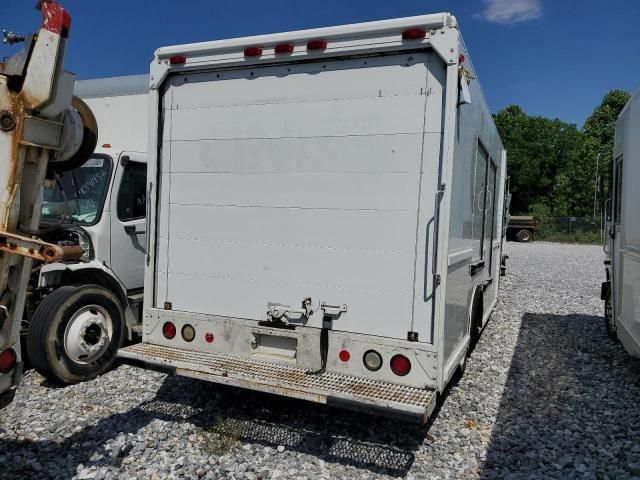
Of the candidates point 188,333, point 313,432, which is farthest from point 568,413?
point 188,333

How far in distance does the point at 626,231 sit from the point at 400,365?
11.4ft

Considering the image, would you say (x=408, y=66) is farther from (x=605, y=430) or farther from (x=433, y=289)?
(x=605, y=430)

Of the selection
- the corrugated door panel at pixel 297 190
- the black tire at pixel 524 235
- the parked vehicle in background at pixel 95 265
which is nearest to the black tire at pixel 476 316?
the corrugated door panel at pixel 297 190

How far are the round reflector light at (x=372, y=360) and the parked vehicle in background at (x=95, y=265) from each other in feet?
10.0

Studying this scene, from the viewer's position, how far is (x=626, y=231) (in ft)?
18.7

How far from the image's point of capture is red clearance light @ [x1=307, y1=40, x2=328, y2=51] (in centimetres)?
Result: 401

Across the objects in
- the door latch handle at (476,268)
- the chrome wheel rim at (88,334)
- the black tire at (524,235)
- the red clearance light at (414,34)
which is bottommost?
the chrome wheel rim at (88,334)

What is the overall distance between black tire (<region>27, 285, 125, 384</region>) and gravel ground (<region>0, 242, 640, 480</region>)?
0.52 feet

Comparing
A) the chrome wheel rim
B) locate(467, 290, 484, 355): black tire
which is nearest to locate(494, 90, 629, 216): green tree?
locate(467, 290, 484, 355): black tire

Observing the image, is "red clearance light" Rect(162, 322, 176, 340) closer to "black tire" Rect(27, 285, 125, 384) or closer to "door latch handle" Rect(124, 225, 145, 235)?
"black tire" Rect(27, 285, 125, 384)

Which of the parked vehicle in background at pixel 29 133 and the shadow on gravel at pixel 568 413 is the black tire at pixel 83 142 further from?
the shadow on gravel at pixel 568 413

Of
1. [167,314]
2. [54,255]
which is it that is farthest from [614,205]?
[54,255]

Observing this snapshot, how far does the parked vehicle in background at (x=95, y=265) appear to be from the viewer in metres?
5.18

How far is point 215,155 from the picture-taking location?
4.49 meters
